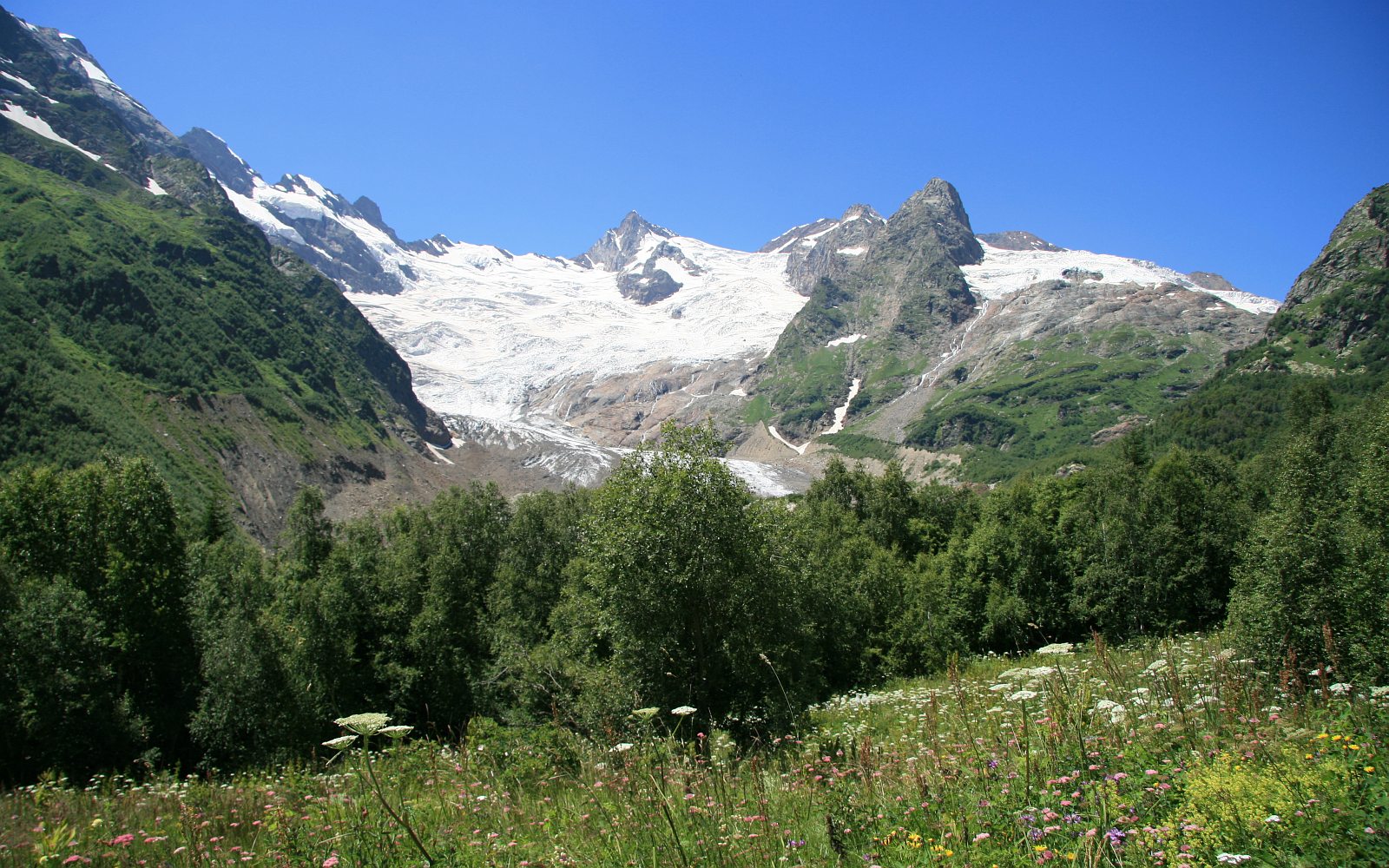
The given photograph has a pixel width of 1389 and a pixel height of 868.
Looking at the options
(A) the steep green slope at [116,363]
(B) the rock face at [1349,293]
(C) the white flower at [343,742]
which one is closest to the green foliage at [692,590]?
(C) the white flower at [343,742]

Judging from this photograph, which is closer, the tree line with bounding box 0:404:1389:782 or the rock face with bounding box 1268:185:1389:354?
the tree line with bounding box 0:404:1389:782

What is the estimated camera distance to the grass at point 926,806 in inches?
196

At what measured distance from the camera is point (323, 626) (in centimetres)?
3400

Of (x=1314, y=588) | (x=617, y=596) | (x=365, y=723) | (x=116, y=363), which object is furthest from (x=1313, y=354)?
(x=116, y=363)

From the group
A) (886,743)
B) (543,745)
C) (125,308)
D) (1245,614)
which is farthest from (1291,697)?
(125,308)

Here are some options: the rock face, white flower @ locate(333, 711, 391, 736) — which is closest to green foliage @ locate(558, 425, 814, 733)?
white flower @ locate(333, 711, 391, 736)

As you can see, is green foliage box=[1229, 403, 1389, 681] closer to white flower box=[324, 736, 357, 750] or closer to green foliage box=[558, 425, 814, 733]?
green foliage box=[558, 425, 814, 733]

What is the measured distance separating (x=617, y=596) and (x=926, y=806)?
44.9 ft

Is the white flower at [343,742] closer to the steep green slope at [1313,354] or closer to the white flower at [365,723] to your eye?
the white flower at [365,723]

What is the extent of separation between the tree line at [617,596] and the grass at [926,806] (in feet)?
4.96

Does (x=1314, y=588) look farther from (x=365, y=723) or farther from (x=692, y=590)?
(x=365, y=723)

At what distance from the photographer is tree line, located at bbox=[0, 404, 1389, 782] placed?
18969 mm

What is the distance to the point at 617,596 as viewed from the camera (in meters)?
19.2

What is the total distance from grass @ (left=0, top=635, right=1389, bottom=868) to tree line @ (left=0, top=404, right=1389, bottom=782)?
1.51 metres
